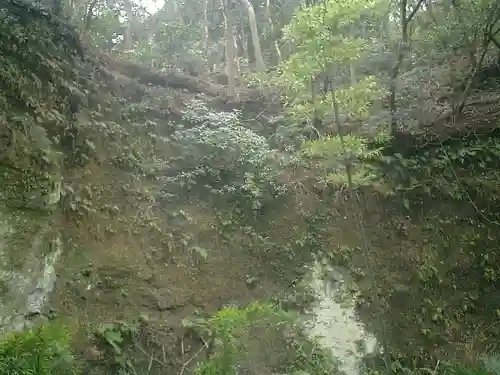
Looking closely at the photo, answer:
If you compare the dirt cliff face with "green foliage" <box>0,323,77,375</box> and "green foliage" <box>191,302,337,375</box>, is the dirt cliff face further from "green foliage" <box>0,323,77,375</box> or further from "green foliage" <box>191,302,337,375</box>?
"green foliage" <box>0,323,77,375</box>

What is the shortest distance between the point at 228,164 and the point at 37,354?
6924mm

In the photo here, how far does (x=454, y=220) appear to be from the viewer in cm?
1041

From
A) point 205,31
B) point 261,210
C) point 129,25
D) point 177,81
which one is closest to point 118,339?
point 261,210

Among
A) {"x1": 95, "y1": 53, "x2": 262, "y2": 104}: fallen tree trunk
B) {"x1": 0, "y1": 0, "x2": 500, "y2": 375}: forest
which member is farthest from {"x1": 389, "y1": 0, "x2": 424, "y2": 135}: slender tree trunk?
{"x1": 95, "y1": 53, "x2": 262, "y2": 104}: fallen tree trunk

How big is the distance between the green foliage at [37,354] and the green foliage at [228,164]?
5.84m

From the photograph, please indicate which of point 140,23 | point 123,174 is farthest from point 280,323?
point 140,23

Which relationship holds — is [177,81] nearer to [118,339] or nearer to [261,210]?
[261,210]

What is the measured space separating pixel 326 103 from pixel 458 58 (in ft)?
24.0

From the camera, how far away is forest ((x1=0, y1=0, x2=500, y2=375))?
7.26 meters

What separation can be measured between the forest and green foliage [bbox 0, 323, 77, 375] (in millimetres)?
20

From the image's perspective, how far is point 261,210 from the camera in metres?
10.6

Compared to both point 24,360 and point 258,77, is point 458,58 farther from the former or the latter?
point 24,360

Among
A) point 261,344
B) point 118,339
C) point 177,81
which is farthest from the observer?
point 177,81

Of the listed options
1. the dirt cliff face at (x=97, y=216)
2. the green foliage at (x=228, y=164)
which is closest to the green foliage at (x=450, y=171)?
the green foliage at (x=228, y=164)
